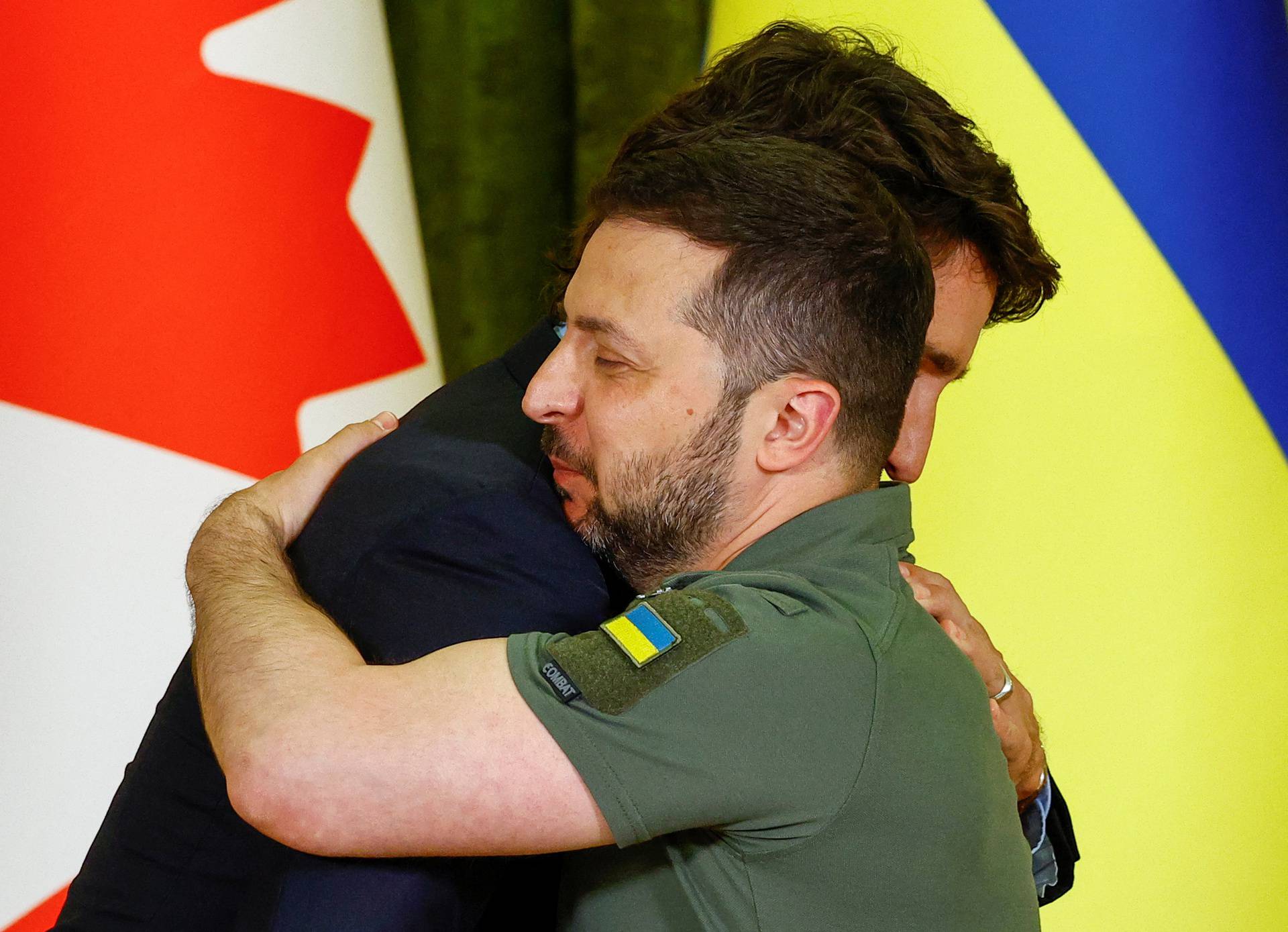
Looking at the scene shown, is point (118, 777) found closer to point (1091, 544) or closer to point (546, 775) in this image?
point (546, 775)

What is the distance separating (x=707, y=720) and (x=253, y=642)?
27 cm

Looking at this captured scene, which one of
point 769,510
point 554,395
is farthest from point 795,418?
point 554,395

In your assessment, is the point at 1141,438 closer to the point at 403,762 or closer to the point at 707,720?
the point at 707,720

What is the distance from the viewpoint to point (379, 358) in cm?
137

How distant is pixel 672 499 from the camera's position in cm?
85

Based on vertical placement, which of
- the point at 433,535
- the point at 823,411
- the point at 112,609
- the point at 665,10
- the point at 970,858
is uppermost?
the point at 665,10

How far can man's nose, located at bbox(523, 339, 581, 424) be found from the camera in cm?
87

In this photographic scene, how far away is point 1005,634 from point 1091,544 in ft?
0.47

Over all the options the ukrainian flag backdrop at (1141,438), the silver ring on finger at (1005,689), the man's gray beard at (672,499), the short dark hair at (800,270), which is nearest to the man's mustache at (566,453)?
the man's gray beard at (672,499)

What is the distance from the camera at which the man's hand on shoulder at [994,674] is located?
1.01 meters

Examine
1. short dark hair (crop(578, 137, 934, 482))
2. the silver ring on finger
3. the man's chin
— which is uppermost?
short dark hair (crop(578, 137, 934, 482))

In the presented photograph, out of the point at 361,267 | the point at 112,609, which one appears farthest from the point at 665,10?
the point at 112,609

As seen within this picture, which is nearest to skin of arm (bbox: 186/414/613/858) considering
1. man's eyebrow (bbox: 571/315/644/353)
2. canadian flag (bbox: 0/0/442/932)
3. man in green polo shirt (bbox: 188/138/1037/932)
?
man in green polo shirt (bbox: 188/138/1037/932)

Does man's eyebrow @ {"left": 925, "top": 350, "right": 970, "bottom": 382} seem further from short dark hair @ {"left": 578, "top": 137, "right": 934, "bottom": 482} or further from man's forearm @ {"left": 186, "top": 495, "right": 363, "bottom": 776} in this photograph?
man's forearm @ {"left": 186, "top": 495, "right": 363, "bottom": 776}
